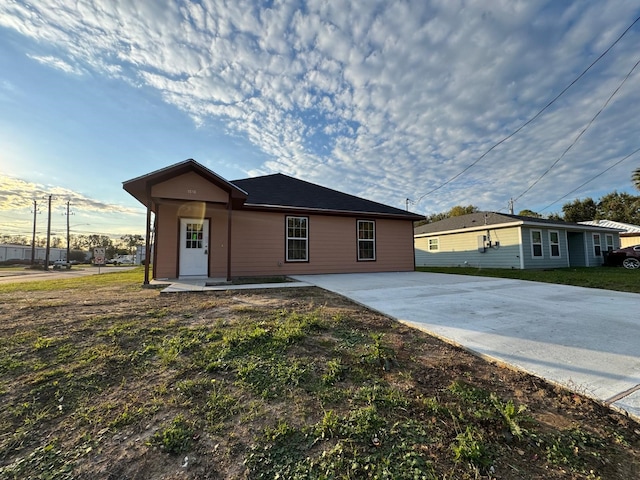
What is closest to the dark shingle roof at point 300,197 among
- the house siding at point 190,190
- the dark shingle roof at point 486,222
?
the house siding at point 190,190

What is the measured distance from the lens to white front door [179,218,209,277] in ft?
29.8

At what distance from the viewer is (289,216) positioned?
1040 cm

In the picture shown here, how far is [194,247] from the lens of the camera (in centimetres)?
923

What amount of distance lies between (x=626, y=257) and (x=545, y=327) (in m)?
19.2

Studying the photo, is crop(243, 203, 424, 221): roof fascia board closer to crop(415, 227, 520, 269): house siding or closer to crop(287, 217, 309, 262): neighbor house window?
crop(287, 217, 309, 262): neighbor house window

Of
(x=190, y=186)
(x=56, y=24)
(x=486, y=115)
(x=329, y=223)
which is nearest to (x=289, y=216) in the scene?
(x=329, y=223)

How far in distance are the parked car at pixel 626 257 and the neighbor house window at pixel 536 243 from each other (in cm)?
483

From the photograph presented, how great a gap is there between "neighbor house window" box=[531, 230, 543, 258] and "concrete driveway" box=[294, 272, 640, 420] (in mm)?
9650

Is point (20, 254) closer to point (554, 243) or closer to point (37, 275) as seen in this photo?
point (37, 275)

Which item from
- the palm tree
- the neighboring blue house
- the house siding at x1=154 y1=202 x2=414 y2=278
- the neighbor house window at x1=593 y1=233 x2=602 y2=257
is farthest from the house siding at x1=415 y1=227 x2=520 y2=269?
the palm tree

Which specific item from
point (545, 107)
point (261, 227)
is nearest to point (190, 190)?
point (261, 227)

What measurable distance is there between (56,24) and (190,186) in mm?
4089

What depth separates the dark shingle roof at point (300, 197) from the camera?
33.9ft

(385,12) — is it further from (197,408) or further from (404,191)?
(404,191)
